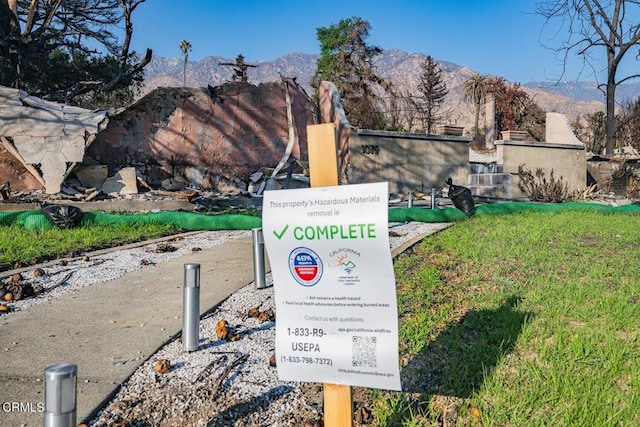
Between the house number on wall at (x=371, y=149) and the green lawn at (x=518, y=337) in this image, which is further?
the house number on wall at (x=371, y=149)

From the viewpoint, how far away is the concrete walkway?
2930mm

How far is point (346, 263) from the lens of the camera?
2.21 m

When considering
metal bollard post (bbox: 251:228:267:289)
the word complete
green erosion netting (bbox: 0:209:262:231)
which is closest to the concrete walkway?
metal bollard post (bbox: 251:228:267:289)

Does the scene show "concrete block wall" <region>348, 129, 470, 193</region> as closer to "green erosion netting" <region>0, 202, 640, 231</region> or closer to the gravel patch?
"green erosion netting" <region>0, 202, 640, 231</region>

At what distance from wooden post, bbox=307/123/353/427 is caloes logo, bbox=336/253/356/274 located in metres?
0.35

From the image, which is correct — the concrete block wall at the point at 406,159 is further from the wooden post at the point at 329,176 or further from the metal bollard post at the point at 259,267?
the wooden post at the point at 329,176

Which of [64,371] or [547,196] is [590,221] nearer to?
[547,196]

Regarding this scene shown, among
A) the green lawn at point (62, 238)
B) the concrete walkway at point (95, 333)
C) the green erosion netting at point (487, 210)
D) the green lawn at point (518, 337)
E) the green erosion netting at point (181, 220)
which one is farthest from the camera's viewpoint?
the green erosion netting at point (487, 210)

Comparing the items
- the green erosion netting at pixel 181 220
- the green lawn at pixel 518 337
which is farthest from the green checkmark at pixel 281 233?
the green erosion netting at pixel 181 220

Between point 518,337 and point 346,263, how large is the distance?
1983 mm

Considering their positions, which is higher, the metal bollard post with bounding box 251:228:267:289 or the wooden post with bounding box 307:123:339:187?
the wooden post with bounding box 307:123:339:187

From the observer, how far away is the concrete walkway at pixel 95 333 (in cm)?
293

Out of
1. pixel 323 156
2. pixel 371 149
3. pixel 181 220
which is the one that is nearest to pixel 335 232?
pixel 323 156

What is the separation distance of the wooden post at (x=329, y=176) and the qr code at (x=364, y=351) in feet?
0.48
